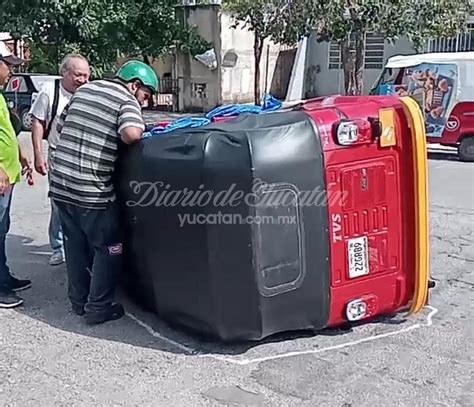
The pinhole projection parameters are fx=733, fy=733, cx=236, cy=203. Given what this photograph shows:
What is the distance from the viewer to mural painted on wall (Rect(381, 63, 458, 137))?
13.2 metres

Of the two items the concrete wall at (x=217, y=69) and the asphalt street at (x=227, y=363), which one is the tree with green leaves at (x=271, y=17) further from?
the asphalt street at (x=227, y=363)

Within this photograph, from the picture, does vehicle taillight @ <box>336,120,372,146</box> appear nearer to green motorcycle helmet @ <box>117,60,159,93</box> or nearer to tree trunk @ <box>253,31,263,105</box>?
green motorcycle helmet @ <box>117,60,159,93</box>

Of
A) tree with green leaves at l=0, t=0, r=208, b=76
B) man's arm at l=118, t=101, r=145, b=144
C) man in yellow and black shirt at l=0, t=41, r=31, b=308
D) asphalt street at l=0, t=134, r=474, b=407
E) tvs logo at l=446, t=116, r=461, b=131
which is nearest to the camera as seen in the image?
asphalt street at l=0, t=134, r=474, b=407

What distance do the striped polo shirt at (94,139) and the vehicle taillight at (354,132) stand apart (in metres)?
1.23

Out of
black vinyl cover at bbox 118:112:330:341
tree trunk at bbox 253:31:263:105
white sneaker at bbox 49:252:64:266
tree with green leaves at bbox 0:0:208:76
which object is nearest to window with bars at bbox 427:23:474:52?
tree trunk at bbox 253:31:263:105

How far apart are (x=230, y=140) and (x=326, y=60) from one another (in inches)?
827

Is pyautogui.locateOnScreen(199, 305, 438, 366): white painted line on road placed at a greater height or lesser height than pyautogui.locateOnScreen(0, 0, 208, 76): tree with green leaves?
lesser

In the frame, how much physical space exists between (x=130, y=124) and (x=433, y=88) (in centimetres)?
1004

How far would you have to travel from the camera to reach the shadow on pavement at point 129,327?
175 inches

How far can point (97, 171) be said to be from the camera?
4.55 meters

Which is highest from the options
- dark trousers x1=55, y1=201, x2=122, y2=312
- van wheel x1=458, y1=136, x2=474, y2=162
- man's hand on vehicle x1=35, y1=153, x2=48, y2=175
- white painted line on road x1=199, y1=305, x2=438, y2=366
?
man's hand on vehicle x1=35, y1=153, x2=48, y2=175

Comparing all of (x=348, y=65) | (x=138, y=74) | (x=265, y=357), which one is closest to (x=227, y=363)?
(x=265, y=357)

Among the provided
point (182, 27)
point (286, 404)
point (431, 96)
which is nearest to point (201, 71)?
point (182, 27)

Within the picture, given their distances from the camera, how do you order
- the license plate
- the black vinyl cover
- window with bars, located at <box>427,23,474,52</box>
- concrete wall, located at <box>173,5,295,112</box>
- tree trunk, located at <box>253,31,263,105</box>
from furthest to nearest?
concrete wall, located at <box>173,5,295,112</box> → window with bars, located at <box>427,23,474,52</box> → tree trunk, located at <box>253,31,263,105</box> → the license plate → the black vinyl cover
